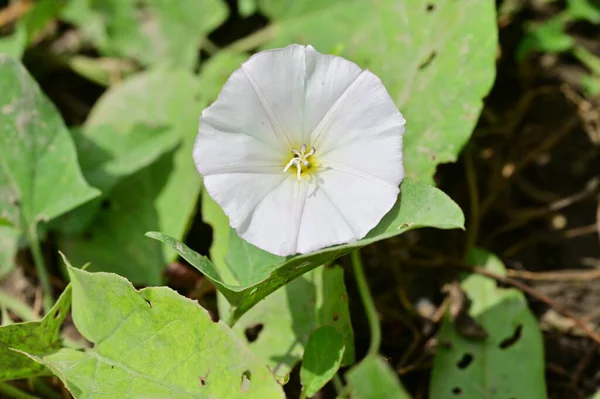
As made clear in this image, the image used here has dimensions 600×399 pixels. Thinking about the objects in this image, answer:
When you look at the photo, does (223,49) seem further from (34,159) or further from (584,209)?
(584,209)

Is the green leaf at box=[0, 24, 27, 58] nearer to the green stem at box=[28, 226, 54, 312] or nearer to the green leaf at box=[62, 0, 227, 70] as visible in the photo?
the green leaf at box=[62, 0, 227, 70]

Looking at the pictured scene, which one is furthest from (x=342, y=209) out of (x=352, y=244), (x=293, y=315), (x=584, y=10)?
(x=584, y=10)

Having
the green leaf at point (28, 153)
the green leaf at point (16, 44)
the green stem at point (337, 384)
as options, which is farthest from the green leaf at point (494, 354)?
the green leaf at point (16, 44)

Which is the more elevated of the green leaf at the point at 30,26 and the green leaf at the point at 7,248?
the green leaf at the point at 30,26

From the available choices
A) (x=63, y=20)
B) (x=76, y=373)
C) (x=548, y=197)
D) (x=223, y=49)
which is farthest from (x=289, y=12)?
(x=76, y=373)

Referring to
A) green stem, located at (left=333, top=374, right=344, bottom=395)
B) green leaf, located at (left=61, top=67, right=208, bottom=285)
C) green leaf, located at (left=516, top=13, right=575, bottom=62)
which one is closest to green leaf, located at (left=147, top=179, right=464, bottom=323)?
green stem, located at (left=333, top=374, right=344, bottom=395)

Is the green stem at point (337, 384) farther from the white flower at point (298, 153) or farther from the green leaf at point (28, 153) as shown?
the green leaf at point (28, 153)
